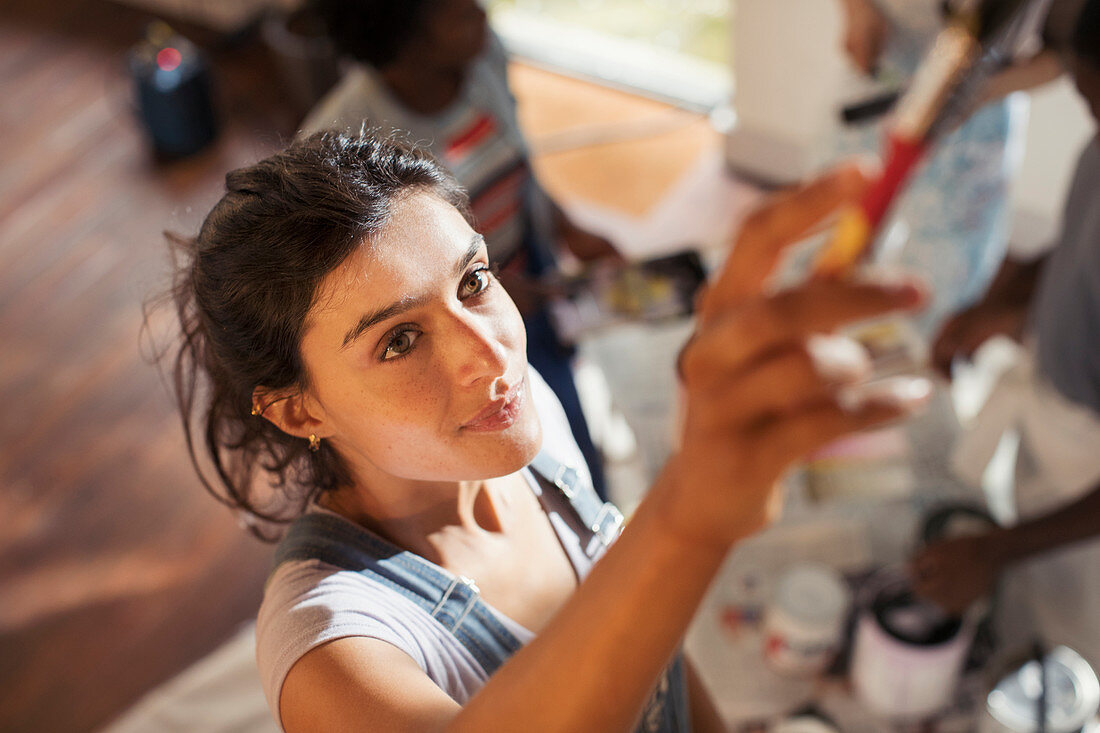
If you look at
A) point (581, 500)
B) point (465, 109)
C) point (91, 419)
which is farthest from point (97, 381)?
point (581, 500)

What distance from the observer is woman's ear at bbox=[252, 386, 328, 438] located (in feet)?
2.03

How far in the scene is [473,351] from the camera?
0.55 meters

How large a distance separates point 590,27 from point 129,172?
1.89 metres

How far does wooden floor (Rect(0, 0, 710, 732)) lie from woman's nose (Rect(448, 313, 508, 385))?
1.24 ft

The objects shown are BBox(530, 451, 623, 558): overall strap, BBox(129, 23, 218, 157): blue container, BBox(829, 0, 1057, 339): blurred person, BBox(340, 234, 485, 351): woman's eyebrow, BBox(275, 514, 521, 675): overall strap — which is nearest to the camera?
BBox(340, 234, 485, 351): woman's eyebrow

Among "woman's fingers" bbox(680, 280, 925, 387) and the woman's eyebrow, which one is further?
the woman's eyebrow

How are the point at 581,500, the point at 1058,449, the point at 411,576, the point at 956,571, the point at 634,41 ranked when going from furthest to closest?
1. the point at 634,41
2. the point at 1058,449
3. the point at 956,571
4. the point at 581,500
5. the point at 411,576

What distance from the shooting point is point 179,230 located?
2.24 ft

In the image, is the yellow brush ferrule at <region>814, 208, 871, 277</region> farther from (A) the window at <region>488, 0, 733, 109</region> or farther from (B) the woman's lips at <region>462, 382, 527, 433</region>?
(A) the window at <region>488, 0, 733, 109</region>

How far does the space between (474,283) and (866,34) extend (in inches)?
62.0

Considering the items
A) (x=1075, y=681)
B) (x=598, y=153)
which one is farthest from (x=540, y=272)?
(x=598, y=153)

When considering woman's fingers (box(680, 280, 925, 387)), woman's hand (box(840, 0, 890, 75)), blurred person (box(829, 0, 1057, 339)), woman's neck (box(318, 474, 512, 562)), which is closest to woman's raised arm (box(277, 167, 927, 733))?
woman's fingers (box(680, 280, 925, 387))

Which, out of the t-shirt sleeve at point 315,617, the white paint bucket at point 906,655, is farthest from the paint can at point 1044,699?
the t-shirt sleeve at point 315,617

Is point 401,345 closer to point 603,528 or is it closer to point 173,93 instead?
point 603,528
